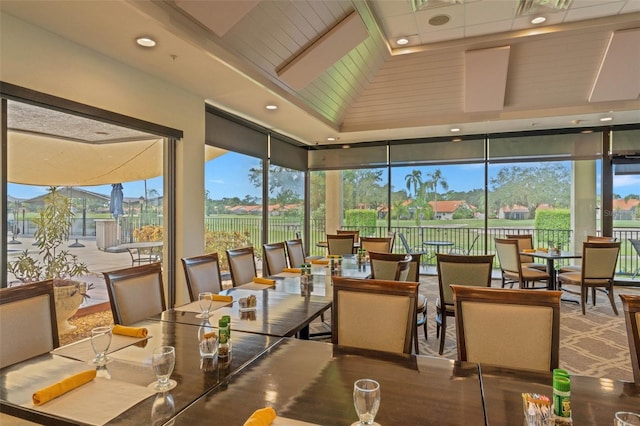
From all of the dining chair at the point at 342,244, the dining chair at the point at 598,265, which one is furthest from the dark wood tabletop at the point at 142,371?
the dining chair at the point at 598,265

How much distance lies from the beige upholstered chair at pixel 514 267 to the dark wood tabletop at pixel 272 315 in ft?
11.7

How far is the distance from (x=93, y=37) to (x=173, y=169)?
5.08 feet

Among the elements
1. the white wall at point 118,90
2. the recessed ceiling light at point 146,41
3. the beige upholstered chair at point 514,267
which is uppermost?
the recessed ceiling light at point 146,41

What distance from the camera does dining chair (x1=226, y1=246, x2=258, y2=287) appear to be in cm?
329

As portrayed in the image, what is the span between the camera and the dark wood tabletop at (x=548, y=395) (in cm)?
106

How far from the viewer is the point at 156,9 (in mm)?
2533

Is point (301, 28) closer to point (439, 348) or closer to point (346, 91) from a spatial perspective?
point (346, 91)

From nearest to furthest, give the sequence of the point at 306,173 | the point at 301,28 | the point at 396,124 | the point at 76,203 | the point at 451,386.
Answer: the point at 451,386 < the point at 76,203 < the point at 301,28 < the point at 396,124 < the point at 306,173

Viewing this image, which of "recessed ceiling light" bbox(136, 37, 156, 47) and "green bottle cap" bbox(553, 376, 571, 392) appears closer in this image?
"green bottle cap" bbox(553, 376, 571, 392)

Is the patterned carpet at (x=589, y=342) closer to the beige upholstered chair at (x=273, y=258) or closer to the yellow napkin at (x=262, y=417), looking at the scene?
the beige upholstered chair at (x=273, y=258)

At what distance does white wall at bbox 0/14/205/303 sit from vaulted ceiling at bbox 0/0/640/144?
0.40ft

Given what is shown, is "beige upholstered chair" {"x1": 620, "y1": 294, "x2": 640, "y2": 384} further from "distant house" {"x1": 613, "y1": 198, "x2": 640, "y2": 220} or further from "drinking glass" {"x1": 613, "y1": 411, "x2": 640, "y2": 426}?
"distant house" {"x1": 613, "y1": 198, "x2": 640, "y2": 220}

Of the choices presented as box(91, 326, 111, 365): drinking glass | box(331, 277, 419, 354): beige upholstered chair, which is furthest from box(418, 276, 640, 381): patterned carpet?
box(91, 326, 111, 365): drinking glass

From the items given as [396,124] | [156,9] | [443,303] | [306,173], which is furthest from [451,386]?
[306,173]
